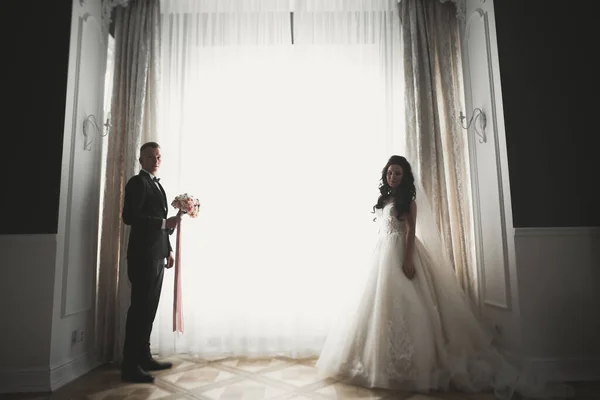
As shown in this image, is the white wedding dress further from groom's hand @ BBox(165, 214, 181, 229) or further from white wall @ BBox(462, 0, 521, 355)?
groom's hand @ BBox(165, 214, 181, 229)

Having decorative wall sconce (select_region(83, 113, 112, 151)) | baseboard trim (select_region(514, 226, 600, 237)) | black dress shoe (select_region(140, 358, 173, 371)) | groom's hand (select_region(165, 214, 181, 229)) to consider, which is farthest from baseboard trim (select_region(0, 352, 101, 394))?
baseboard trim (select_region(514, 226, 600, 237))

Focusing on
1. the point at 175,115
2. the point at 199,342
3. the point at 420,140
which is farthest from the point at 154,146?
the point at 420,140

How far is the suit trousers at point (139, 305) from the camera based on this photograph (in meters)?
2.72

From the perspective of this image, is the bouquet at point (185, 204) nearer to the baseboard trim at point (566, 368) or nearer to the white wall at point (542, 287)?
the white wall at point (542, 287)

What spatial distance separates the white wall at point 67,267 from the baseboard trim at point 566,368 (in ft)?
10.8

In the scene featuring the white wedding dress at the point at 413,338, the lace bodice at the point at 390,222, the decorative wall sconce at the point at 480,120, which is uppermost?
the decorative wall sconce at the point at 480,120

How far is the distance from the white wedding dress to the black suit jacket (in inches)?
58.3

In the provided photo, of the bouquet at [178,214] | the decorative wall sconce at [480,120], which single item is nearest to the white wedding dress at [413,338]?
the decorative wall sconce at [480,120]

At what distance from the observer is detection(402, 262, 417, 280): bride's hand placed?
2.70 metres

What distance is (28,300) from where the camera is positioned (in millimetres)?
2635

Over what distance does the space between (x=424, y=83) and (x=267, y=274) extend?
7.49 feet

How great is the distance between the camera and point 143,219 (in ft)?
9.01

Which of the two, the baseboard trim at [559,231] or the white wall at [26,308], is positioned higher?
the baseboard trim at [559,231]

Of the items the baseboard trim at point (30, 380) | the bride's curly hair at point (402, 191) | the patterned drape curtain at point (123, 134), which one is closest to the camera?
the baseboard trim at point (30, 380)
